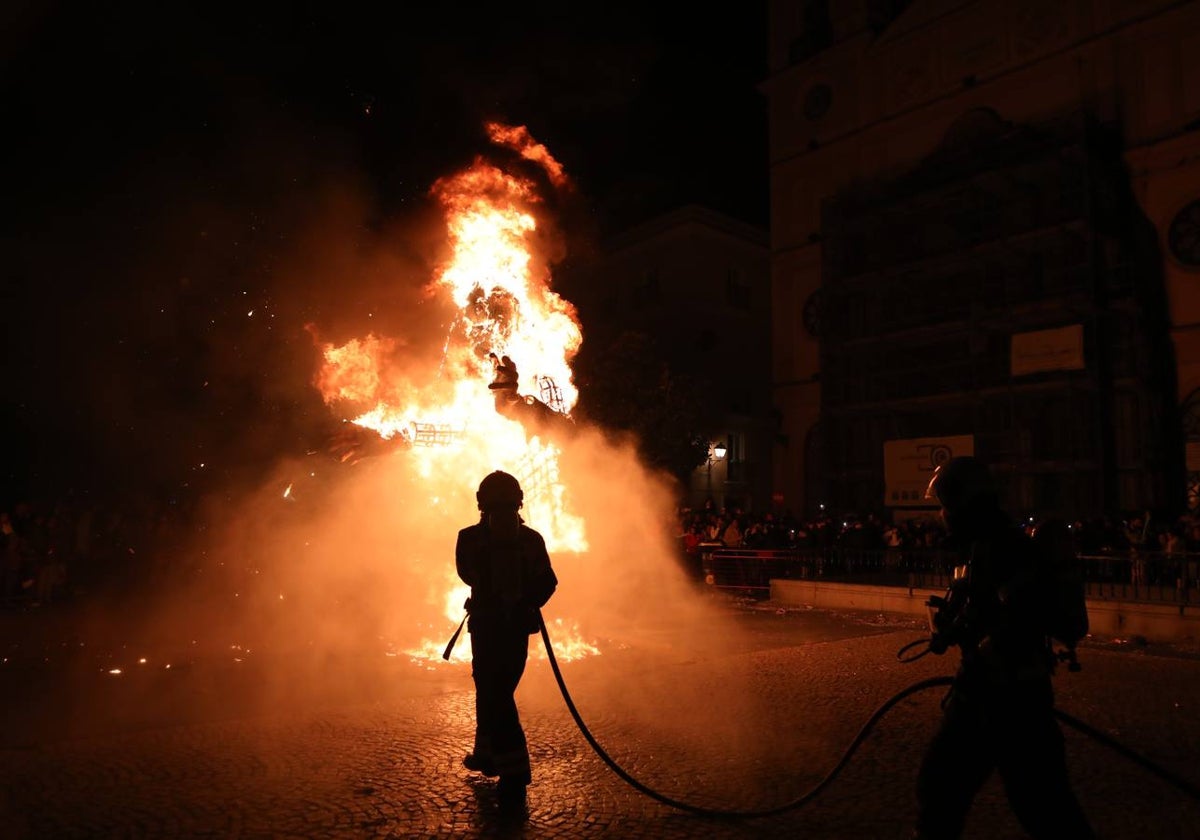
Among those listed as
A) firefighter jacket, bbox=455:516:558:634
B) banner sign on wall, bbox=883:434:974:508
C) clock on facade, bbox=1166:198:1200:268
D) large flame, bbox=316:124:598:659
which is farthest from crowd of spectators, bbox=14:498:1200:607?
firefighter jacket, bbox=455:516:558:634

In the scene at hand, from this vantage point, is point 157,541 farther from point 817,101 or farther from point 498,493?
point 817,101

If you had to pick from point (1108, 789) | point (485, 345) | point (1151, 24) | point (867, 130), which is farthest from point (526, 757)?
point (867, 130)

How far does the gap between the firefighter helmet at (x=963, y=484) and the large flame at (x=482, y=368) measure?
7766 mm

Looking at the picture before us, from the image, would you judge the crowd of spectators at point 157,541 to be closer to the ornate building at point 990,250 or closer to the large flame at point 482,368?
the ornate building at point 990,250

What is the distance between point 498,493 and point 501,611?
679 mm

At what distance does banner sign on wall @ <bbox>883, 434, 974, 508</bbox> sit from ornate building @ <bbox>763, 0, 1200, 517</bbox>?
6 centimetres

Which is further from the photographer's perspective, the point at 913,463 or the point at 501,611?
the point at 913,463

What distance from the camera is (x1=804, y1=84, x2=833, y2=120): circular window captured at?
26.9 m

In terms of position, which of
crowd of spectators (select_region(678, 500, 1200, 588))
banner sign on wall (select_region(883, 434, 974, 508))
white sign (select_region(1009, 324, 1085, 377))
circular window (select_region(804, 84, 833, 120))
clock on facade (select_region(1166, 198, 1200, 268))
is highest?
circular window (select_region(804, 84, 833, 120))

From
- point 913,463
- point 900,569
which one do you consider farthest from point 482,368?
point 913,463

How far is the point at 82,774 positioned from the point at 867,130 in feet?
84.6

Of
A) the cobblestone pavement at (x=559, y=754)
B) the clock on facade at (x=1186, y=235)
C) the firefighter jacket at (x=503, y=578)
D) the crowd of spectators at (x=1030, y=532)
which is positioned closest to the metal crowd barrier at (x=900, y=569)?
the crowd of spectators at (x=1030, y=532)

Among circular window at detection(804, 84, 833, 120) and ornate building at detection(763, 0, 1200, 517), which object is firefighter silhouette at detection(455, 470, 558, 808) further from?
circular window at detection(804, 84, 833, 120)

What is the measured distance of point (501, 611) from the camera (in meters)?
4.87
